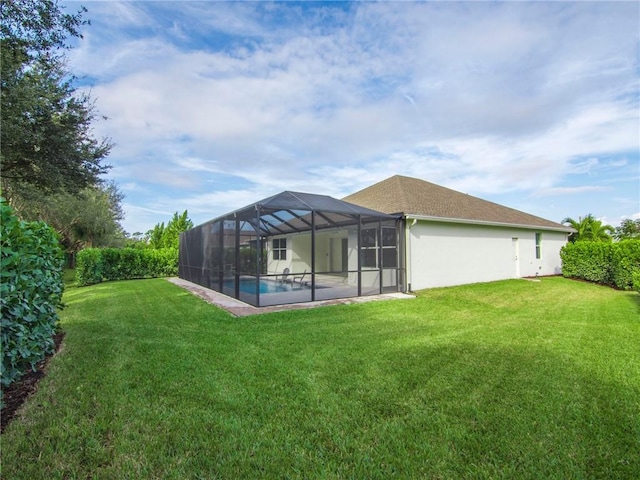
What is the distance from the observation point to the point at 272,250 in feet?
51.5

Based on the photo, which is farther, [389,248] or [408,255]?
[408,255]

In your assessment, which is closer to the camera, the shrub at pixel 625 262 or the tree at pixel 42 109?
the tree at pixel 42 109

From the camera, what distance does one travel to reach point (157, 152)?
15.8 meters

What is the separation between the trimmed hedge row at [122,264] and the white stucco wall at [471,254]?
51.0 feet

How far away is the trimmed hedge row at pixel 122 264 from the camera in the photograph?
16.7 meters

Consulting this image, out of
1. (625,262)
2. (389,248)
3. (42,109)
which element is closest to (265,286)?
(389,248)

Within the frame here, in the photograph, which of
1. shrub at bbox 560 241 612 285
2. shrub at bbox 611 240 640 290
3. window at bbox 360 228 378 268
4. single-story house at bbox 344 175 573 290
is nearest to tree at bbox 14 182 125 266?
window at bbox 360 228 378 268

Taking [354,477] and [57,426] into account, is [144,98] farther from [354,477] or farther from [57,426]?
[354,477]

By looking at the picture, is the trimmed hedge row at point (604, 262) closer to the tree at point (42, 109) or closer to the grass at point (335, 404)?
the grass at point (335, 404)

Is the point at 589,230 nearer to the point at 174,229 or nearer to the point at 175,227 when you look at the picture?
the point at 175,227

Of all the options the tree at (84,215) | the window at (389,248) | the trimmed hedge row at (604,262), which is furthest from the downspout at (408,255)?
the tree at (84,215)

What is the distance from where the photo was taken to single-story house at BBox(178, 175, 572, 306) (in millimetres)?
9633

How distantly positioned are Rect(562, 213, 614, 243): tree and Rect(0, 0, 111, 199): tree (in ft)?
80.9

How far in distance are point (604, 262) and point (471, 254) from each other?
548 centimetres
